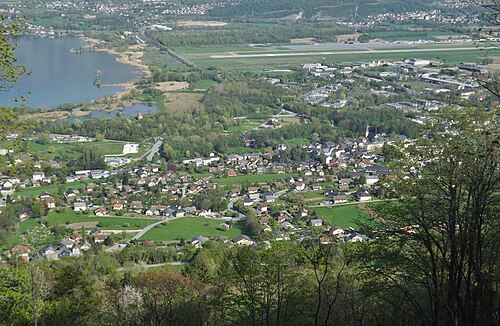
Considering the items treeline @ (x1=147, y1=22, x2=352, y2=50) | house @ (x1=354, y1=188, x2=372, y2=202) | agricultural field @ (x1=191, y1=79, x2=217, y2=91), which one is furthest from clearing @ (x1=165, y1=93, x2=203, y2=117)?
treeline @ (x1=147, y1=22, x2=352, y2=50)

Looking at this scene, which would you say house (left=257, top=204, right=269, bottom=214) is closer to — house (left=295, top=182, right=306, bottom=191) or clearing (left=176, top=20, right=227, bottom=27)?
house (left=295, top=182, right=306, bottom=191)

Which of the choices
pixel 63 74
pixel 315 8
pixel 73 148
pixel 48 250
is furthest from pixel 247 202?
pixel 315 8

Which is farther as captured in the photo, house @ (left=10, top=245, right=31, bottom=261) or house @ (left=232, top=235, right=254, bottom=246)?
house @ (left=232, top=235, right=254, bottom=246)

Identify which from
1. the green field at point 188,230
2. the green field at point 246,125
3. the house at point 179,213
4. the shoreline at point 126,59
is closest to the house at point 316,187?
the green field at point 188,230

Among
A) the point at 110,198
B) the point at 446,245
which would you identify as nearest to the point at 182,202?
the point at 110,198

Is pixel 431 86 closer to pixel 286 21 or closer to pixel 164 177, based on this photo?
pixel 164 177

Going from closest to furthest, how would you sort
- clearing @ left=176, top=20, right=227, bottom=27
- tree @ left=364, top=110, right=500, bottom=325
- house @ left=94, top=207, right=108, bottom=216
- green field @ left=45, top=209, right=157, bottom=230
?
tree @ left=364, top=110, right=500, bottom=325 → green field @ left=45, top=209, right=157, bottom=230 → house @ left=94, top=207, right=108, bottom=216 → clearing @ left=176, top=20, right=227, bottom=27
